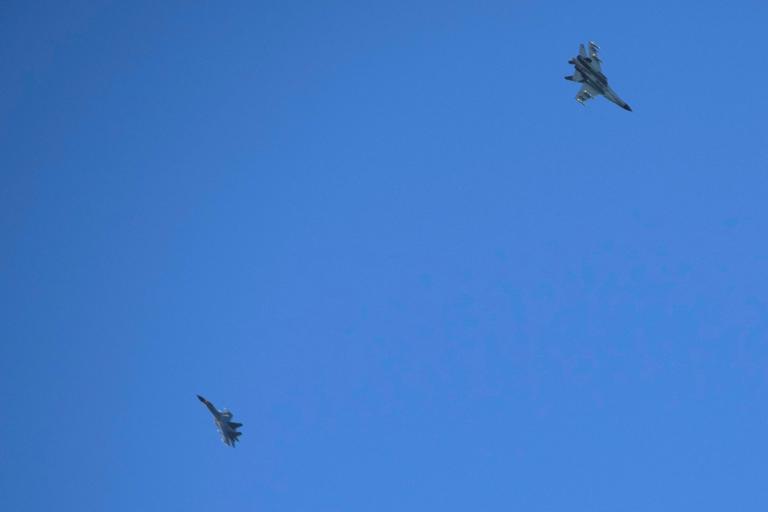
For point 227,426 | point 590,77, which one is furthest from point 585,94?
point 227,426

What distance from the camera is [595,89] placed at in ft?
375

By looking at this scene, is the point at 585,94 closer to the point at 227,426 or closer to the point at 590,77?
the point at 590,77

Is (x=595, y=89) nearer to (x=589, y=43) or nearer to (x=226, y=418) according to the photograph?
(x=589, y=43)

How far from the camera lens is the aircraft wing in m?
114

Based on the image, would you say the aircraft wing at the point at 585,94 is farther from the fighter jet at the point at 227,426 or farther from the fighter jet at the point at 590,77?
the fighter jet at the point at 227,426

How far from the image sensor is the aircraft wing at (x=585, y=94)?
11450 cm

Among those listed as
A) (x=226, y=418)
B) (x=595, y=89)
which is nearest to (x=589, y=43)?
(x=595, y=89)

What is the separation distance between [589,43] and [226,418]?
201 feet

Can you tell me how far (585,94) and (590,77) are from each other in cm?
210

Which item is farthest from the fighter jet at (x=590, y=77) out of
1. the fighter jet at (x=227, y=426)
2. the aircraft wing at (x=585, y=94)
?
the fighter jet at (x=227, y=426)

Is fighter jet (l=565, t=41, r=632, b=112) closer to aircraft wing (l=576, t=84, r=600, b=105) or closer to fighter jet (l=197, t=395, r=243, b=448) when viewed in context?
aircraft wing (l=576, t=84, r=600, b=105)

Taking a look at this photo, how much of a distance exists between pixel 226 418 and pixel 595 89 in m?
58.5

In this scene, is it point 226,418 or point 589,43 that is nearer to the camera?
point 589,43

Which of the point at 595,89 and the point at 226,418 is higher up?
the point at 595,89
